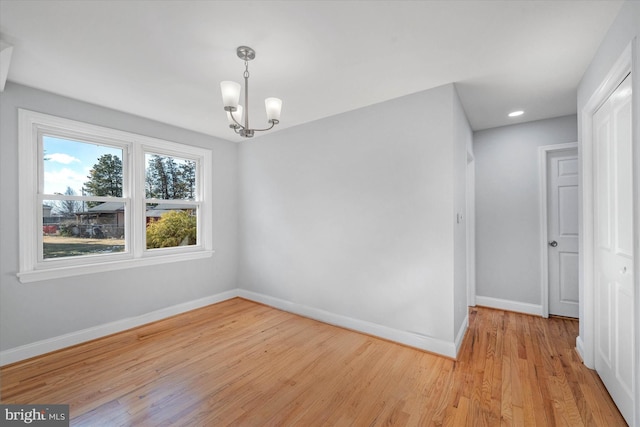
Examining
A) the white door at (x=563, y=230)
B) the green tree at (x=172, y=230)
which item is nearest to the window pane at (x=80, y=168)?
the green tree at (x=172, y=230)

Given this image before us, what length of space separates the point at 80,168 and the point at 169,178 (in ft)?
3.13

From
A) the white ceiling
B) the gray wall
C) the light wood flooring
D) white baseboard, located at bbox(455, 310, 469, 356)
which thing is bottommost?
the light wood flooring

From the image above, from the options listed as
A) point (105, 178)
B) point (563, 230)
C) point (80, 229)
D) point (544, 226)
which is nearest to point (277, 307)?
point (80, 229)

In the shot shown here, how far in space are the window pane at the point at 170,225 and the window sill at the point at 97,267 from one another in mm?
218

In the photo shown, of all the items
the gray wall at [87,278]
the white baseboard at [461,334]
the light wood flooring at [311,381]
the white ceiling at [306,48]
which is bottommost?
the light wood flooring at [311,381]

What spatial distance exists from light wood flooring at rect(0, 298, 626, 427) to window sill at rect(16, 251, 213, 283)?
75 cm

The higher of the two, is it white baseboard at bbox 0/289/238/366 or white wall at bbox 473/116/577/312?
white wall at bbox 473/116/577/312

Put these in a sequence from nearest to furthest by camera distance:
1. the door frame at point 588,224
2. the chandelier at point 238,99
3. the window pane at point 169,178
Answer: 1. the chandelier at point 238,99
2. the door frame at point 588,224
3. the window pane at point 169,178

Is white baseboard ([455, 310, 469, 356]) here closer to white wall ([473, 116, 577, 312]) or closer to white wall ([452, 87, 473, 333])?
white wall ([452, 87, 473, 333])

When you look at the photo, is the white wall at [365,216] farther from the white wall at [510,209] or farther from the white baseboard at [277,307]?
the white wall at [510,209]

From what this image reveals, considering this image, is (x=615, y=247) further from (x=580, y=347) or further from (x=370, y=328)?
(x=370, y=328)

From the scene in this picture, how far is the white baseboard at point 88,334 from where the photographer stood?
2459mm

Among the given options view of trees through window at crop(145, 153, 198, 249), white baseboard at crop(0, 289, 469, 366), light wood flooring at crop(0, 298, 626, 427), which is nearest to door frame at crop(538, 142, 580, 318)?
light wood flooring at crop(0, 298, 626, 427)

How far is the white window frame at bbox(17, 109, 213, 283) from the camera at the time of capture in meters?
2.54
